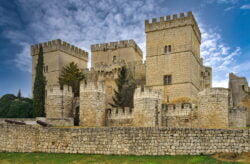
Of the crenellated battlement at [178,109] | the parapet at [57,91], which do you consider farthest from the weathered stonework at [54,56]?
the crenellated battlement at [178,109]

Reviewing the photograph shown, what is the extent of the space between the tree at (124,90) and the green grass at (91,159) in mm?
16491

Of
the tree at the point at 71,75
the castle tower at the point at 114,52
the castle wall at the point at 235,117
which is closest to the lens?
the castle wall at the point at 235,117

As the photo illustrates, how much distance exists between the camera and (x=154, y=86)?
108 ft

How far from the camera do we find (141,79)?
37406 millimetres

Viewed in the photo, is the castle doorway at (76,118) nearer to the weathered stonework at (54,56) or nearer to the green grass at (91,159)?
the green grass at (91,159)

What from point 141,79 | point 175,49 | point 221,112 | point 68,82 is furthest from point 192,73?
point 68,82

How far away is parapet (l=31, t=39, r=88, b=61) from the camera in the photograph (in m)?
40.1

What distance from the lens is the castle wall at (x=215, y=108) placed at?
2252 centimetres

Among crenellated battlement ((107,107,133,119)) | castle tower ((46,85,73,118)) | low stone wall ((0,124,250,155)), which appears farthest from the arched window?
low stone wall ((0,124,250,155))

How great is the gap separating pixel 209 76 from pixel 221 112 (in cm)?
1695

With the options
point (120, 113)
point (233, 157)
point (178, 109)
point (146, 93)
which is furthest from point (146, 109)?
point (233, 157)

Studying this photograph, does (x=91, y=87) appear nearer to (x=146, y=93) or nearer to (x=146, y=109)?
(x=146, y=93)

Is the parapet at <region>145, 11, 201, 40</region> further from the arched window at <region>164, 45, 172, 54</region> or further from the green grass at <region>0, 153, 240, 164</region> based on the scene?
the green grass at <region>0, 153, 240, 164</region>

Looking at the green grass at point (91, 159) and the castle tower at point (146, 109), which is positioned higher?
the castle tower at point (146, 109)
